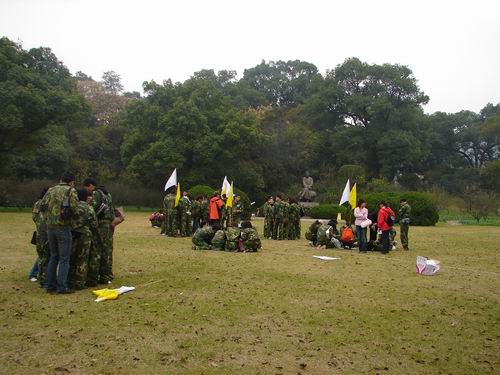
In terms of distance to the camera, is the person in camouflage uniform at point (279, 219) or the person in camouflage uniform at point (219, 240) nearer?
the person in camouflage uniform at point (219, 240)

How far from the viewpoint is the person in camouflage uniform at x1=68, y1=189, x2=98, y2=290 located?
321 inches

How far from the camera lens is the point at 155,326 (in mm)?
6301

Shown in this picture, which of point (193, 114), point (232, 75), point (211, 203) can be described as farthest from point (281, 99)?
point (211, 203)

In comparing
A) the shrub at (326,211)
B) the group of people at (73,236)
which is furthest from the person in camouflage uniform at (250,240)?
the shrub at (326,211)

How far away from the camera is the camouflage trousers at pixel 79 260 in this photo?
27.0ft

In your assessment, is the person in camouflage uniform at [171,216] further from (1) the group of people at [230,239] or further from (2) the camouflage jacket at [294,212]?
(2) the camouflage jacket at [294,212]

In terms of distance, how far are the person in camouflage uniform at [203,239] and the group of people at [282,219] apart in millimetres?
4021

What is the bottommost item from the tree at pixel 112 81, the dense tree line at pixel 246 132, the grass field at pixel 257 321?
the grass field at pixel 257 321

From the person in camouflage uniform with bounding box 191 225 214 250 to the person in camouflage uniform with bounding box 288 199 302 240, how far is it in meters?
4.43

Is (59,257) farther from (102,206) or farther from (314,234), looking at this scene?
(314,234)

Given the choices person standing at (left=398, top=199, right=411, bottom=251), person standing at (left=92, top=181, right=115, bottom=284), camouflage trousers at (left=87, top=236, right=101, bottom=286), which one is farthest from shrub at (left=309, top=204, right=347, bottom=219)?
camouflage trousers at (left=87, top=236, right=101, bottom=286)

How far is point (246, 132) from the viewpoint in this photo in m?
38.0

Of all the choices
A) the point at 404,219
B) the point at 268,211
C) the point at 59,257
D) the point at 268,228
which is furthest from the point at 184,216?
the point at 59,257

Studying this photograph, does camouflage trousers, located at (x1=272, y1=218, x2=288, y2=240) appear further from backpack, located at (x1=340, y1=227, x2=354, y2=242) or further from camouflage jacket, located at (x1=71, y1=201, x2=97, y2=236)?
camouflage jacket, located at (x1=71, y1=201, x2=97, y2=236)
